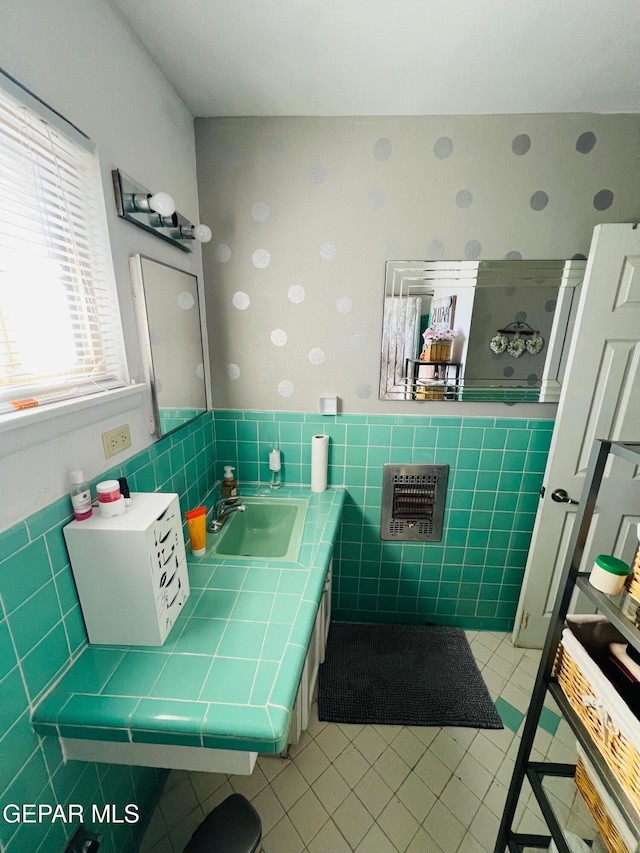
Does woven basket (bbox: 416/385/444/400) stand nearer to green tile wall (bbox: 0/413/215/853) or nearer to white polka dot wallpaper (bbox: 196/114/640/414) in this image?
white polka dot wallpaper (bbox: 196/114/640/414)

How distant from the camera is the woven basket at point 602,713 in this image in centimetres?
66

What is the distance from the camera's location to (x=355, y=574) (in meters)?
1.84

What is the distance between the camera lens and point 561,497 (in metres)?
1.55

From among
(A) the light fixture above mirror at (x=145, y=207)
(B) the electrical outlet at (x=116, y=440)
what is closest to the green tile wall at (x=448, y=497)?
(B) the electrical outlet at (x=116, y=440)

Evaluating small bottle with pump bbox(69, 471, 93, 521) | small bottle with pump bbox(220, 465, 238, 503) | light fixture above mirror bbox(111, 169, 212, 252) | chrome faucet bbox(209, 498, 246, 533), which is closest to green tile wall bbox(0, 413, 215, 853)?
small bottle with pump bbox(69, 471, 93, 521)

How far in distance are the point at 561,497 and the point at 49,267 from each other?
2.02 metres

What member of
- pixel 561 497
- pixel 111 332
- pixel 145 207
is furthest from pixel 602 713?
pixel 145 207

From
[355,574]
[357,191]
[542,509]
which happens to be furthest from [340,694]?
[357,191]

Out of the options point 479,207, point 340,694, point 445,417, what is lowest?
point 340,694

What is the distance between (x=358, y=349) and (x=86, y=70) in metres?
1.17

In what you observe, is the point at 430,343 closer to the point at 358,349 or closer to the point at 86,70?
the point at 358,349

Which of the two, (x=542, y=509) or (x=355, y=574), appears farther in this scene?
(x=355, y=574)

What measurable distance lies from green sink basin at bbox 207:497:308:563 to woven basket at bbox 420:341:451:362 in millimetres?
880

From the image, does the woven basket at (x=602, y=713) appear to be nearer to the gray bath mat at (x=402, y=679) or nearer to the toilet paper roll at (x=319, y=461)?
the gray bath mat at (x=402, y=679)
